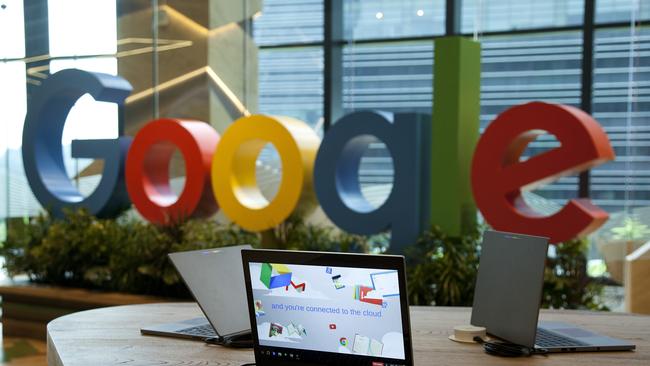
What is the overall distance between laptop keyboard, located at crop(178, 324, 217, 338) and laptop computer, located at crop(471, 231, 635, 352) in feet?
3.18

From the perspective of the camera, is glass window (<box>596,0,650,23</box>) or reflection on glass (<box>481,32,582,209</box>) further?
reflection on glass (<box>481,32,582,209</box>)

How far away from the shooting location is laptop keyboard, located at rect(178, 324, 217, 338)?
2.95 meters

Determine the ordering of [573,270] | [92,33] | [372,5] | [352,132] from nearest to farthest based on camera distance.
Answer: [573,270], [352,132], [372,5], [92,33]

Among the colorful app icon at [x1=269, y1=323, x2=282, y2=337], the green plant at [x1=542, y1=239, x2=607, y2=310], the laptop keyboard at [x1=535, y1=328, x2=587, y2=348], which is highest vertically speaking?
the colorful app icon at [x1=269, y1=323, x2=282, y2=337]

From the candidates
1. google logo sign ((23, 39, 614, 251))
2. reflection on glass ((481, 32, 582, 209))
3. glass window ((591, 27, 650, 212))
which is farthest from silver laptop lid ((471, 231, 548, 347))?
reflection on glass ((481, 32, 582, 209))

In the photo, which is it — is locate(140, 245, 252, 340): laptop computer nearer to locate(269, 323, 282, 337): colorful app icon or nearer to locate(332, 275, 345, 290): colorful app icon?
locate(269, 323, 282, 337): colorful app icon

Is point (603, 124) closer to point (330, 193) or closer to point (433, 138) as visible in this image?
point (433, 138)

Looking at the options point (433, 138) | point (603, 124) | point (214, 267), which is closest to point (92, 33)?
point (433, 138)

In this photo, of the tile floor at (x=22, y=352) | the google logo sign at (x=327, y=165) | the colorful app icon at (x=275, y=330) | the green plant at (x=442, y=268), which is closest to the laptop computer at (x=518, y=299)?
the colorful app icon at (x=275, y=330)

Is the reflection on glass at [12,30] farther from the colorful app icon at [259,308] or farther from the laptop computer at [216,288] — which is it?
the colorful app icon at [259,308]

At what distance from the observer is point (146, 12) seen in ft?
27.2

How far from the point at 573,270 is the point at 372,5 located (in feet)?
11.1

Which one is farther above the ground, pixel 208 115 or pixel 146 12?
pixel 146 12

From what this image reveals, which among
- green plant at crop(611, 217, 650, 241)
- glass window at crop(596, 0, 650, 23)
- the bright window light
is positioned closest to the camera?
green plant at crop(611, 217, 650, 241)
